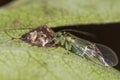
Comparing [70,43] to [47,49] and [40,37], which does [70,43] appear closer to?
[40,37]

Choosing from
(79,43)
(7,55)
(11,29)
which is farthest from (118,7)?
(7,55)

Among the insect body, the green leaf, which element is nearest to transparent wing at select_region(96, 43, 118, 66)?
the insect body

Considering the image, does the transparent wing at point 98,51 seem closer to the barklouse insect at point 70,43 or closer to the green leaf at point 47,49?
the barklouse insect at point 70,43

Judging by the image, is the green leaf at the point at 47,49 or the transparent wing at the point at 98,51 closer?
the green leaf at the point at 47,49

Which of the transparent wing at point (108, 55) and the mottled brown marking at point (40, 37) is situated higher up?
the mottled brown marking at point (40, 37)

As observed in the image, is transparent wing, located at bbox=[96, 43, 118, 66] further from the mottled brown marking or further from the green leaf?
the mottled brown marking

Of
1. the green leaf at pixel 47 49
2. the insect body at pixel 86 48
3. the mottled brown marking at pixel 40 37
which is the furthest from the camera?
the insect body at pixel 86 48

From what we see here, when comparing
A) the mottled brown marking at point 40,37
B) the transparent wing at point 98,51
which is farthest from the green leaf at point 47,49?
the transparent wing at point 98,51
